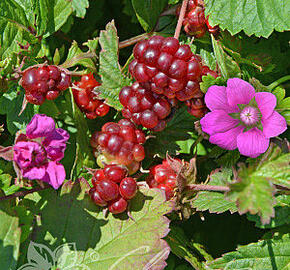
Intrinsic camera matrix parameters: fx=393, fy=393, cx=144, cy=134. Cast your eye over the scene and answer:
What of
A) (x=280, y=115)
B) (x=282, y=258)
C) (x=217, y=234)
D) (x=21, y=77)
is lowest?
(x=217, y=234)

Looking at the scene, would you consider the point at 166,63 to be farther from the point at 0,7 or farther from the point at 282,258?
the point at 282,258

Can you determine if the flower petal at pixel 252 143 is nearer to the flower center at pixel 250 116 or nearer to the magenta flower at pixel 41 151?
the flower center at pixel 250 116

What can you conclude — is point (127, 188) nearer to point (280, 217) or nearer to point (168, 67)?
point (168, 67)

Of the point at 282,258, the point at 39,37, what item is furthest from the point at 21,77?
the point at 282,258

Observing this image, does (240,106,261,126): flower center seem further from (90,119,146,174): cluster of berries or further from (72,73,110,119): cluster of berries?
(72,73,110,119): cluster of berries

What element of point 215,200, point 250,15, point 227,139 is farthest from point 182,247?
point 250,15

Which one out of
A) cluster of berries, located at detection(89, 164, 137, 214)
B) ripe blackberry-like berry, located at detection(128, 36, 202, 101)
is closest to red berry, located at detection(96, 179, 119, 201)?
cluster of berries, located at detection(89, 164, 137, 214)

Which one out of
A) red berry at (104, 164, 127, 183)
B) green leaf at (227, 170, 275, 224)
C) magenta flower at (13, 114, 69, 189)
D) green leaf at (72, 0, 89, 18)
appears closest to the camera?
green leaf at (227, 170, 275, 224)
